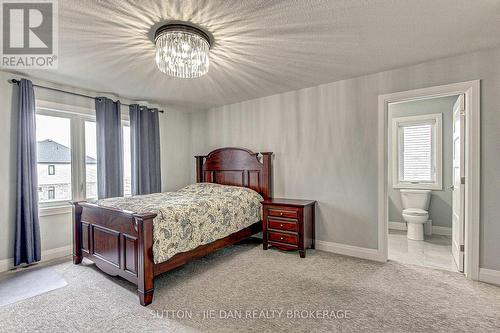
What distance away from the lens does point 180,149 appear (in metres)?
5.23

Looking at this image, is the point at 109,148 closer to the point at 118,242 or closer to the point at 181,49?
the point at 118,242

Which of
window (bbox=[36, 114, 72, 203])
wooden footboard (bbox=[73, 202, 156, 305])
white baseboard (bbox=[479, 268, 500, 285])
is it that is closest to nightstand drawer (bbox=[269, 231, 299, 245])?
wooden footboard (bbox=[73, 202, 156, 305])

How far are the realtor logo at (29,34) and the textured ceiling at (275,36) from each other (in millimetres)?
88

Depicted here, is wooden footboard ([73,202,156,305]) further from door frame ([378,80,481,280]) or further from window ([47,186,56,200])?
door frame ([378,80,481,280])

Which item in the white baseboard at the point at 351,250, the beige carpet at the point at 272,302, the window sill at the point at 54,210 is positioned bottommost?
the beige carpet at the point at 272,302

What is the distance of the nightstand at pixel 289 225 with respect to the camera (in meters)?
3.41

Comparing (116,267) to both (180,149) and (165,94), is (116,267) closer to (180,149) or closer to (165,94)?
(165,94)

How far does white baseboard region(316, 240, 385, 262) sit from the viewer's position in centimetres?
327

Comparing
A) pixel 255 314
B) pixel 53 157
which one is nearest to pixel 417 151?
pixel 255 314

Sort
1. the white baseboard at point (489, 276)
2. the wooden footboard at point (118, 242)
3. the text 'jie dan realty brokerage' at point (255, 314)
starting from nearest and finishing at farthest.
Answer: the text 'jie dan realty brokerage' at point (255, 314)
the wooden footboard at point (118, 242)
the white baseboard at point (489, 276)

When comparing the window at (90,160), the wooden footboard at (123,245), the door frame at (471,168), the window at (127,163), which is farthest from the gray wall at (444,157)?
the window at (90,160)

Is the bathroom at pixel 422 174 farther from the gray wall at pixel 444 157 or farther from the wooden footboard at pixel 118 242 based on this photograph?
the wooden footboard at pixel 118 242

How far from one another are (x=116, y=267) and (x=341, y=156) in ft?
10.1

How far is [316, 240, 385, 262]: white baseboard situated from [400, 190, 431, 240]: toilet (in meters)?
1.34
